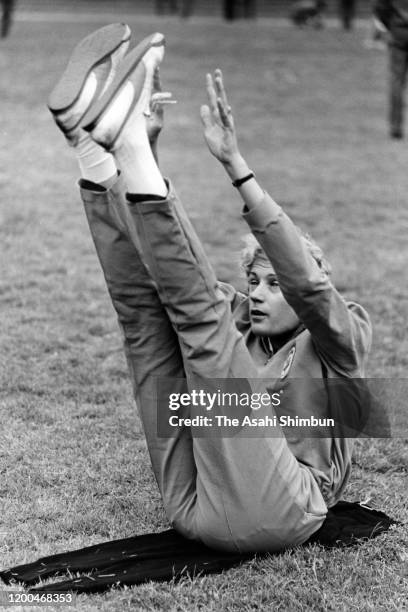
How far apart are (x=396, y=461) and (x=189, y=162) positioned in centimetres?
739

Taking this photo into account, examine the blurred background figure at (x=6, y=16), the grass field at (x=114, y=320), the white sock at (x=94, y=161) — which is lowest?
the blurred background figure at (x=6, y=16)

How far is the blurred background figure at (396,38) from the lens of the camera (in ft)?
40.1

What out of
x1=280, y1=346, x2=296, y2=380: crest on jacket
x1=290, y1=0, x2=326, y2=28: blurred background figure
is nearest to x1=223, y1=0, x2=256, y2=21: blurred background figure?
x1=290, y1=0, x2=326, y2=28: blurred background figure

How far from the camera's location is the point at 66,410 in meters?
5.12

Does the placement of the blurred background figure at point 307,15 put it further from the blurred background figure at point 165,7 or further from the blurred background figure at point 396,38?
the blurred background figure at point 396,38

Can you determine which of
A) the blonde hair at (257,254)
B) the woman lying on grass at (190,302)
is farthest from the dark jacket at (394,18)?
the woman lying on grass at (190,302)

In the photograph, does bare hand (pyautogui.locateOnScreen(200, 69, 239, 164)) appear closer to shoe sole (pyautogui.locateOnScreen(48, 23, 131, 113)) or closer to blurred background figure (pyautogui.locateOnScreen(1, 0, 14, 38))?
shoe sole (pyautogui.locateOnScreen(48, 23, 131, 113))

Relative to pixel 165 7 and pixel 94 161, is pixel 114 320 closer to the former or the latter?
pixel 94 161

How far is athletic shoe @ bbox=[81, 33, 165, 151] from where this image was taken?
314 cm

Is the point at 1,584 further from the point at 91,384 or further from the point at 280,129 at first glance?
the point at 280,129

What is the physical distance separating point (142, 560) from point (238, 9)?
91.0ft

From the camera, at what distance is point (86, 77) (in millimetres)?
3363

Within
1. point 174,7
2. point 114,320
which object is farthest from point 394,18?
point 174,7

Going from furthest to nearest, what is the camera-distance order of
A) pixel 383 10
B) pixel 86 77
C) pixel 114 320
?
1. pixel 383 10
2. pixel 114 320
3. pixel 86 77
